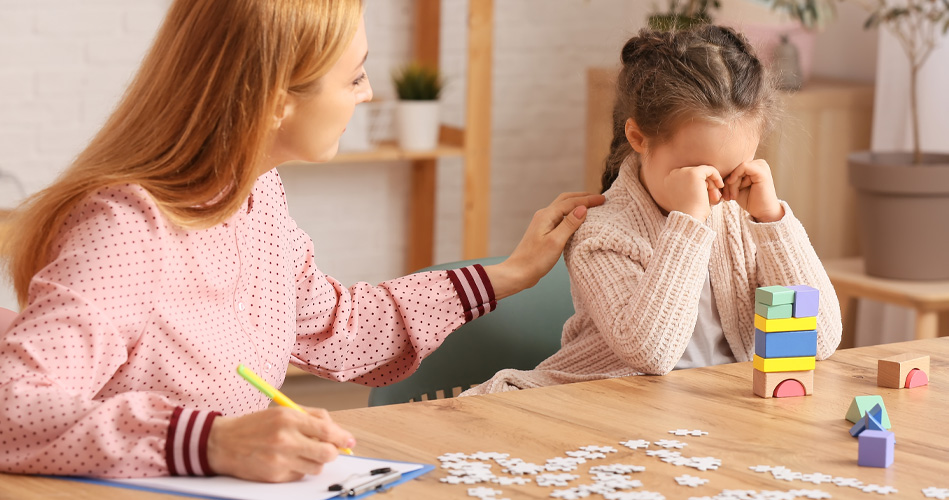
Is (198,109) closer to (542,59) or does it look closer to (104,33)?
(104,33)

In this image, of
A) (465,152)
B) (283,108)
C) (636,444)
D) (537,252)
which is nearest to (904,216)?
(465,152)

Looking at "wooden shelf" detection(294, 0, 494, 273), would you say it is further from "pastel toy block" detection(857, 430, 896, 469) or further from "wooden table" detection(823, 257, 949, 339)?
"pastel toy block" detection(857, 430, 896, 469)

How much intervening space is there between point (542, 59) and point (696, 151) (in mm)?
2538

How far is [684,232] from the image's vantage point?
150cm

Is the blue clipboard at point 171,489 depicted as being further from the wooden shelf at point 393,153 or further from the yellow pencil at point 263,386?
the wooden shelf at point 393,153

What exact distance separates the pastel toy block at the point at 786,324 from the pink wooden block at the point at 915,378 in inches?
6.0

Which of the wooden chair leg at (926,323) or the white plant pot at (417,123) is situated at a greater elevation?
the white plant pot at (417,123)

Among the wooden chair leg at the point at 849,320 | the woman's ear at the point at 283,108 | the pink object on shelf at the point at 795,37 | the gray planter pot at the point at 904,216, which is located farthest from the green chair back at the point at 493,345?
the pink object on shelf at the point at 795,37

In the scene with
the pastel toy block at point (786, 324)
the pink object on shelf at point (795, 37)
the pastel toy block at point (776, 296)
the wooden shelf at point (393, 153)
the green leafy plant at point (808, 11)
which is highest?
the green leafy plant at point (808, 11)

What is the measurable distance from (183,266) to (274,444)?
0.28m

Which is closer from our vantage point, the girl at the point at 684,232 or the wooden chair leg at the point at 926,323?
the girl at the point at 684,232

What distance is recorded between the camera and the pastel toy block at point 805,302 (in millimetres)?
1376

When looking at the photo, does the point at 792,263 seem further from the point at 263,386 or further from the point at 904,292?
the point at 904,292

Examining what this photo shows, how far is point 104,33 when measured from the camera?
3.46 meters
